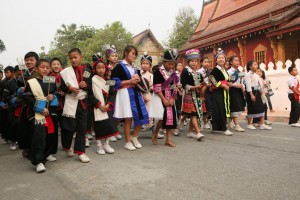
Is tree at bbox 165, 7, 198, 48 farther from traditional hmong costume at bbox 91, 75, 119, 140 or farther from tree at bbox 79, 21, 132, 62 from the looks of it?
traditional hmong costume at bbox 91, 75, 119, 140

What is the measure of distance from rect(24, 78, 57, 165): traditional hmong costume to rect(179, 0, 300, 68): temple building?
503 inches

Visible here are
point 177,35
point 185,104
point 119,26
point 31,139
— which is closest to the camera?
point 31,139

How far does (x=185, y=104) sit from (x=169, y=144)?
1.02 m

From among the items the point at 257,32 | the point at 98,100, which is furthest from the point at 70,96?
the point at 257,32

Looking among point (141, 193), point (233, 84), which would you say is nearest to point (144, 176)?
point (141, 193)

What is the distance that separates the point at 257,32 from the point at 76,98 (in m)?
14.9

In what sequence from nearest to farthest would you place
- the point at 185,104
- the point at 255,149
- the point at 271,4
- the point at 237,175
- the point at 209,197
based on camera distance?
1. the point at 209,197
2. the point at 237,175
3. the point at 255,149
4. the point at 185,104
5. the point at 271,4

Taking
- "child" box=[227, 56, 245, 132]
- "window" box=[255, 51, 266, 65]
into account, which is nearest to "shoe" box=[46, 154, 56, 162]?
"child" box=[227, 56, 245, 132]

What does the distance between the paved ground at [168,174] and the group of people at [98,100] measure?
33 cm

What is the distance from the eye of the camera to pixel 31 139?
4535 mm

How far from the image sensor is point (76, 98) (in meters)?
4.77

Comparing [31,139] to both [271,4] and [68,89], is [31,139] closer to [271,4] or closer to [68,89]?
[68,89]

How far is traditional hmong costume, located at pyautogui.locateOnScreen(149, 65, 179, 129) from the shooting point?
5.54 m

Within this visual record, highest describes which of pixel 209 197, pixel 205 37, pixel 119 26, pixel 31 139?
pixel 119 26
